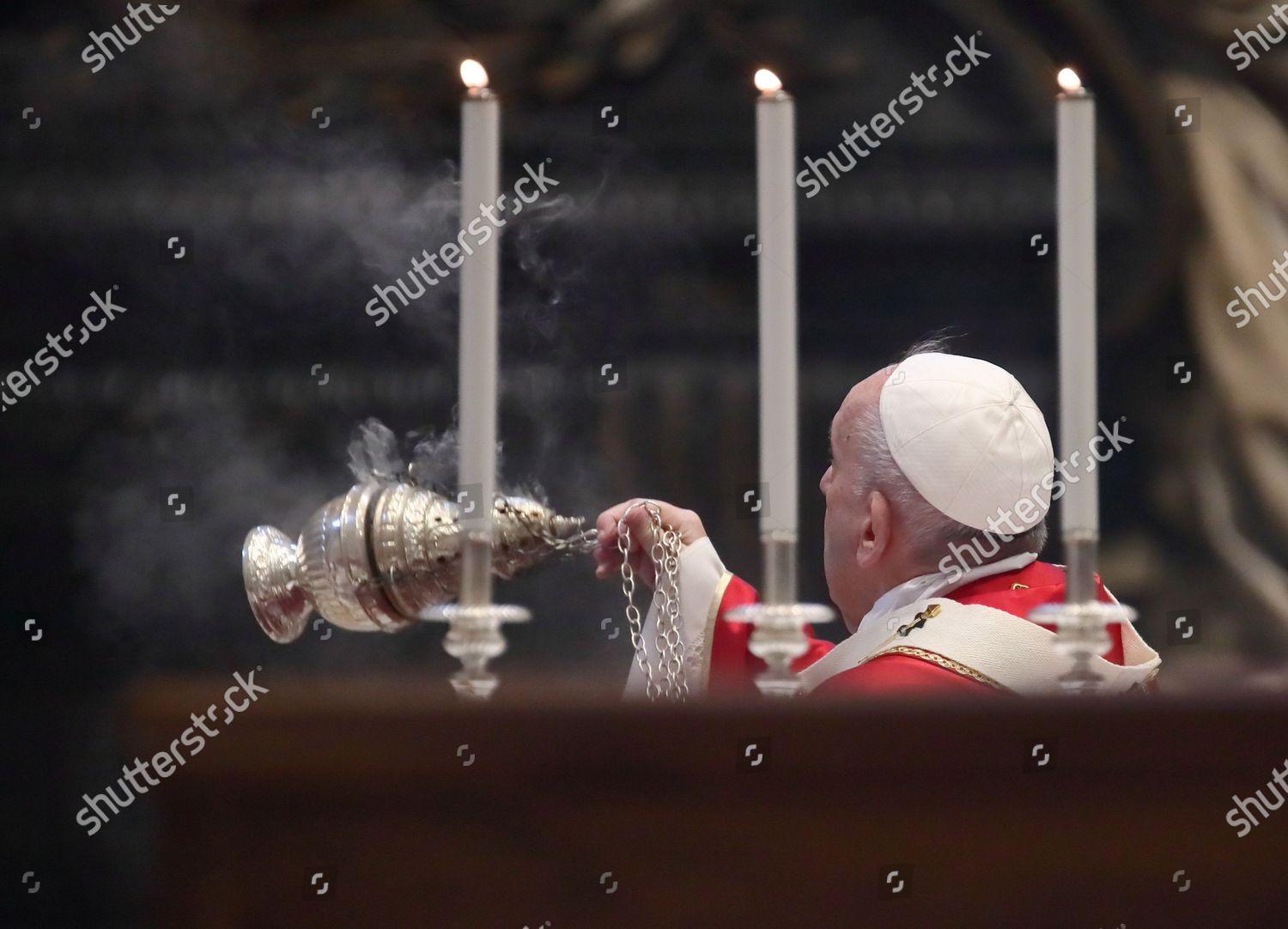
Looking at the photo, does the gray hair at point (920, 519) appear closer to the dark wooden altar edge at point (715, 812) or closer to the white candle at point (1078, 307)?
the white candle at point (1078, 307)

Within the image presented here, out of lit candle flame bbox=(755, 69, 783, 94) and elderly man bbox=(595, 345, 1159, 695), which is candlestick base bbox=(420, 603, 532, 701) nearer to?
lit candle flame bbox=(755, 69, 783, 94)

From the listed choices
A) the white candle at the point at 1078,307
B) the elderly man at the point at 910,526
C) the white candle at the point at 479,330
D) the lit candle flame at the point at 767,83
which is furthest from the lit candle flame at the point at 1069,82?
the elderly man at the point at 910,526

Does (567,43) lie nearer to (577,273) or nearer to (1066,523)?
(577,273)

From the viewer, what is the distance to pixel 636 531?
7.92 feet

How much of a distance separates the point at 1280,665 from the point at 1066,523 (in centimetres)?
297

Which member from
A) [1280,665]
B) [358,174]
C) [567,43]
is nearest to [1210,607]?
[1280,665]

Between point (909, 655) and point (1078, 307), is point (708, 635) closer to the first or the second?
point (909, 655)

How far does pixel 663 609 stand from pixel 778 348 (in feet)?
4.00

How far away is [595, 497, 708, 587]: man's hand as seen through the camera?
237 centimetres

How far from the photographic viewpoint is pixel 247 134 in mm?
4480

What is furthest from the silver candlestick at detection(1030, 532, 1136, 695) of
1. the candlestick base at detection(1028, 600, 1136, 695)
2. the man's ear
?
the man's ear

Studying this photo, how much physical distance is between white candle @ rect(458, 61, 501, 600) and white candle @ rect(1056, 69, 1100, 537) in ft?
1.65

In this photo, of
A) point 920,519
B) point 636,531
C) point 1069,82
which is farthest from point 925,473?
point 1069,82

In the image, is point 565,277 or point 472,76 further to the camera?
point 565,277
